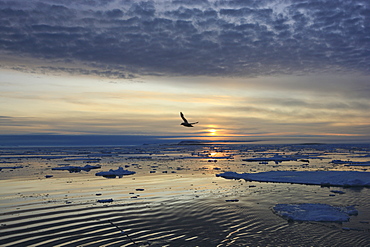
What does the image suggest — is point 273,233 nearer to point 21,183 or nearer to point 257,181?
point 257,181

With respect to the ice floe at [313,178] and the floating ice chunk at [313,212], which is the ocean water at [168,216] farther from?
the ice floe at [313,178]

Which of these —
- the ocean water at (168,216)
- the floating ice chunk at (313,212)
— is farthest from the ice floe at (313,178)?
the floating ice chunk at (313,212)

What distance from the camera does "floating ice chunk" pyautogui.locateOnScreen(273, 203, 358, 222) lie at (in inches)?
499

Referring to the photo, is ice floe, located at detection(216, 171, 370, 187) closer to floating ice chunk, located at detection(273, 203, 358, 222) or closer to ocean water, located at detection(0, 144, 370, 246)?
ocean water, located at detection(0, 144, 370, 246)

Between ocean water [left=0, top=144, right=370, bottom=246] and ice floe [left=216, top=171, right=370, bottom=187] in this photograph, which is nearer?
ocean water [left=0, top=144, right=370, bottom=246]

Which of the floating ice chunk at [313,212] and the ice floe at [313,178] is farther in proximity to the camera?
the ice floe at [313,178]

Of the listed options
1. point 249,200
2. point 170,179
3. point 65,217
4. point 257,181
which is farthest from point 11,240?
point 257,181

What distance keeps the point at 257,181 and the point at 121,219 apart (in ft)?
46.4

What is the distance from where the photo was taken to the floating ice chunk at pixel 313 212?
1267 centimetres

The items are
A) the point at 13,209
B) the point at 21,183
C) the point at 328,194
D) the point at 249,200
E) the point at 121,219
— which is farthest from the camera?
the point at 21,183

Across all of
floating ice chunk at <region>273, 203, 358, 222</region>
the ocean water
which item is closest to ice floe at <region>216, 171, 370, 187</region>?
the ocean water

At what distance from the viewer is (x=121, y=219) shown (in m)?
12.6

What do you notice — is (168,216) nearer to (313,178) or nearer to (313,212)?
(313,212)

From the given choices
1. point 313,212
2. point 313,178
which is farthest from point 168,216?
point 313,178
